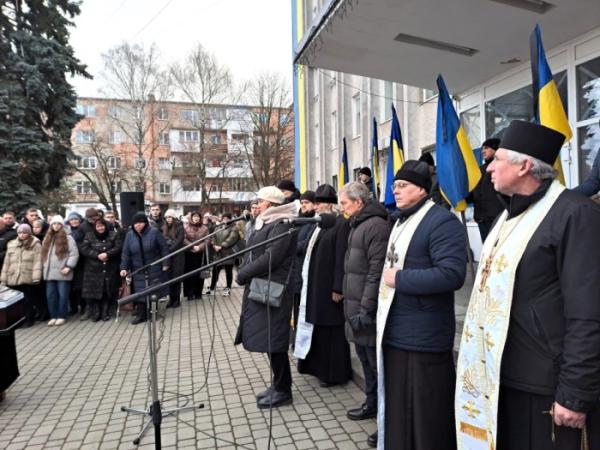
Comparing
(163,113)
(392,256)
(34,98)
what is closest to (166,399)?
(392,256)

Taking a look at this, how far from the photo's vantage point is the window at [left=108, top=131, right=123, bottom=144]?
35138 mm

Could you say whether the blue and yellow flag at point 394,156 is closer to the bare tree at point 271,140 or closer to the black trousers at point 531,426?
the black trousers at point 531,426

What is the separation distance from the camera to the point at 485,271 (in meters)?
2.15

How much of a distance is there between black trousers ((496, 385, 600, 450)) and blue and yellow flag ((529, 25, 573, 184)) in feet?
8.84

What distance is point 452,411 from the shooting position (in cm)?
267

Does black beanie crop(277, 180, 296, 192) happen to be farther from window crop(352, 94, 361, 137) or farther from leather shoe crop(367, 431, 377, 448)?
window crop(352, 94, 361, 137)

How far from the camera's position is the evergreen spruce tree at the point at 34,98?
49.0ft

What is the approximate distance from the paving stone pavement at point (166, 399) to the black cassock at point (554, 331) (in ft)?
5.78

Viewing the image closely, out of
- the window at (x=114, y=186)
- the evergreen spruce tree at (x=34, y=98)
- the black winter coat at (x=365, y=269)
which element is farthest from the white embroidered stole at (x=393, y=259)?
the window at (x=114, y=186)

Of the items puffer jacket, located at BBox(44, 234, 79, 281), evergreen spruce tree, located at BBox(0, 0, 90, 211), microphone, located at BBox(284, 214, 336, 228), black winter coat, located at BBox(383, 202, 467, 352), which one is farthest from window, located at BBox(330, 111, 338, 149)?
black winter coat, located at BBox(383, 202, 467, 352)

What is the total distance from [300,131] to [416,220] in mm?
15182

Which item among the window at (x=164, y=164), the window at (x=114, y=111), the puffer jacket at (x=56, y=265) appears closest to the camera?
the puffer jacket at (x=56, y=265)

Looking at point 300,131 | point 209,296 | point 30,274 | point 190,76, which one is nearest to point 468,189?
point 209,296

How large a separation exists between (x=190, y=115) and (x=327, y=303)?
1271 inches
